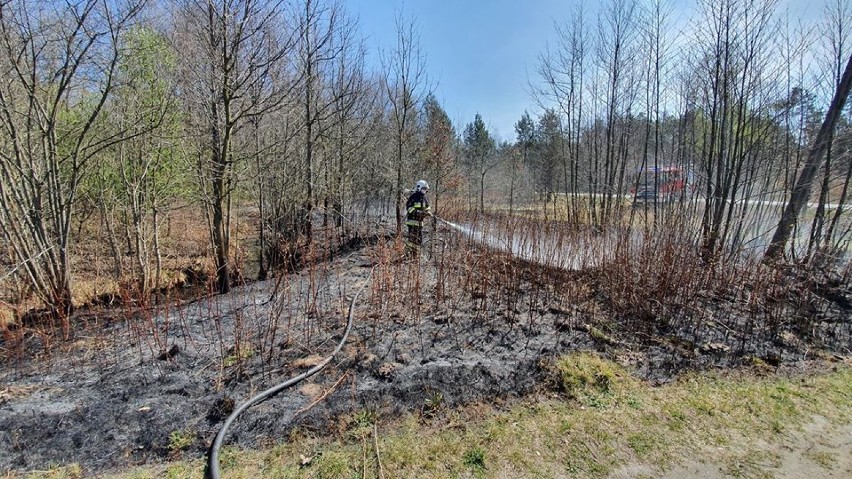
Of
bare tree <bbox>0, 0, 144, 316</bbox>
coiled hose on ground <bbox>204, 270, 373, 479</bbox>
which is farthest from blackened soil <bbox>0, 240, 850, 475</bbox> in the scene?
bare tree <bbox>0, 0, 144, 316</bbox>

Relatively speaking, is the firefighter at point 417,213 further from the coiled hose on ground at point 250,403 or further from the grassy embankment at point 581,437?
the grassy embankment at point 581,437

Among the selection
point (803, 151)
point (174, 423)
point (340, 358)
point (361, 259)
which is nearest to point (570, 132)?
point (803, 151)

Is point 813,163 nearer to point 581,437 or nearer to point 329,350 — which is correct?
point 581,437

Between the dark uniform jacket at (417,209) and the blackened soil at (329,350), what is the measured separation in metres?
1.74

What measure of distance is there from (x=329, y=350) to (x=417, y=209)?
3.51 m

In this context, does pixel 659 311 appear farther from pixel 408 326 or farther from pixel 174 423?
pixel 174 423

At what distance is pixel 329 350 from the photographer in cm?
324

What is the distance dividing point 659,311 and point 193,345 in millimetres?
4784

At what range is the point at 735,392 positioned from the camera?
284 cm

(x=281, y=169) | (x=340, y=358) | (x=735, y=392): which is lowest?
(x=735, y=392)

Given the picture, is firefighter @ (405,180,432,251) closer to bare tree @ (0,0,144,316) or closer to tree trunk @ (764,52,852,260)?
bare tree @ (0,0,144,316)

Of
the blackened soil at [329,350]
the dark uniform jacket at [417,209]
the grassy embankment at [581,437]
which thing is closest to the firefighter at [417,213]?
the dark uniform jacket at [417,209]

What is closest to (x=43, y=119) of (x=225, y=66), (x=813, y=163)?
(x=225, y=66)

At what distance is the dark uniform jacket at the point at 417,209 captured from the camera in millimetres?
6266
